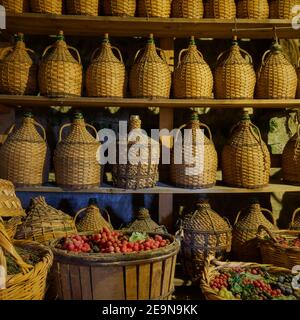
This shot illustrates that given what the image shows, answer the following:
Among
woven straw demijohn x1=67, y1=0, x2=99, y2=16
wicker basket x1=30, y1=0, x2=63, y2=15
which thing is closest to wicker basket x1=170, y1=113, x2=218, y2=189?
woven straw demijohn x1=67, y1=0, x2=99, y2=16

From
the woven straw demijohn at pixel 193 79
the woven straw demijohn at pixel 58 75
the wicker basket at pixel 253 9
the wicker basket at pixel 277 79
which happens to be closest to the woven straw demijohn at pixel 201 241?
the woven straw demijohn at pixel 193 79

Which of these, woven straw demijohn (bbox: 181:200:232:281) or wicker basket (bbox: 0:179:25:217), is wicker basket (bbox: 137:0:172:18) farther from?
wicker basket (bbox: 0:179:25:217)

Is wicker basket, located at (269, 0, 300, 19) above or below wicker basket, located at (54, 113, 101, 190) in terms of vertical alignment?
above

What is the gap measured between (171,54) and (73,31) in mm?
876

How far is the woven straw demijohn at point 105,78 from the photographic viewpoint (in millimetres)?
3098

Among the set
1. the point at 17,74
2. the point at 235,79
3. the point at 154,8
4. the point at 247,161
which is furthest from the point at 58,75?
the point at 247,161

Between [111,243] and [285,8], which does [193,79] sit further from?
[111,243]

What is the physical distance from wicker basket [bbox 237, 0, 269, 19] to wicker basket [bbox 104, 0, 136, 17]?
89cm

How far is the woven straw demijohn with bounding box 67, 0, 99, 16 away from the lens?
Answer: 10.1 feet

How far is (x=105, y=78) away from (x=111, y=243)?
144 centimetres

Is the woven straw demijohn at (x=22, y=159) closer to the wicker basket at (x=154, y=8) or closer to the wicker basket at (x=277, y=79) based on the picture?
the wicker basket at (x=154, y=8)

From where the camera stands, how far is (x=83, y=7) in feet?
10.1

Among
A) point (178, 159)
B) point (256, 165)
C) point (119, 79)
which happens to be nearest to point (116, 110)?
point (119, 79)
